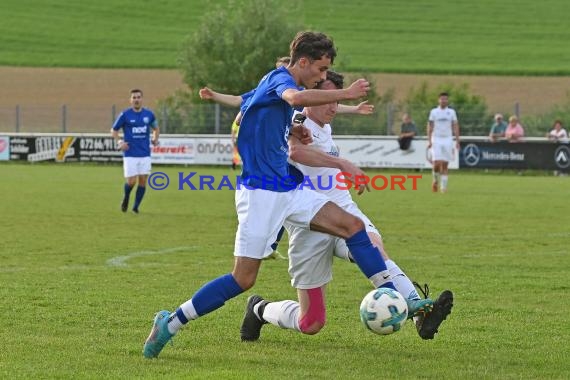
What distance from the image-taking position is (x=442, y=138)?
24672mm

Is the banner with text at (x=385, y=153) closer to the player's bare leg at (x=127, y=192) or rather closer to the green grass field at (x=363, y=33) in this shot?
the player's bare leg at (x=127, y=192)

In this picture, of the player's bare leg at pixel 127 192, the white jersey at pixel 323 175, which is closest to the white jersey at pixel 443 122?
the player's bare leg at pixel 127 192

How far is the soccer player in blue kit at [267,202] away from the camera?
646cm

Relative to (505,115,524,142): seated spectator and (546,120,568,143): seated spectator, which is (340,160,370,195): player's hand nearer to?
(546,120,568,143): seated spectator

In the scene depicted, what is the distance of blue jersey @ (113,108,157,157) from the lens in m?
19.4

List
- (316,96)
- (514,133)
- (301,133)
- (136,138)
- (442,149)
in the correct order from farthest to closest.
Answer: (514,133), (442,149), (136,138), (301,133), (316,96)

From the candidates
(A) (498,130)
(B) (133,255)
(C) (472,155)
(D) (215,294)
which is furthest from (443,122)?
(D) (215,294)

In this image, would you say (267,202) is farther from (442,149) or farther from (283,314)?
(442,149)

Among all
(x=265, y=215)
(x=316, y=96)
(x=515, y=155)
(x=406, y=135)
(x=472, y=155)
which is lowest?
(x=472, y=155)

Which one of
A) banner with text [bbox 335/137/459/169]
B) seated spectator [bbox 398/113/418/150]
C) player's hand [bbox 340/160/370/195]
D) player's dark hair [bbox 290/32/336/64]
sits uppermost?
player's dark hair [bbox 290/32/336/64]

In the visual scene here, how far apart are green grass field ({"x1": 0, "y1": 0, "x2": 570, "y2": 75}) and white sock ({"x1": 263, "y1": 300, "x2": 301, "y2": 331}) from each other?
50.2 meters

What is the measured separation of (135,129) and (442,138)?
796 centimetres

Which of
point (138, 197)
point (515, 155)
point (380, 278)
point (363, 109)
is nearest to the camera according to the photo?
point (380, 278)

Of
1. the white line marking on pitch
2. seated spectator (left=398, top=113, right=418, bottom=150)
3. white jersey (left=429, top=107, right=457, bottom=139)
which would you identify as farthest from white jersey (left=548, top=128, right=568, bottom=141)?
the white line marking on pitch
